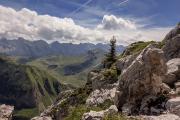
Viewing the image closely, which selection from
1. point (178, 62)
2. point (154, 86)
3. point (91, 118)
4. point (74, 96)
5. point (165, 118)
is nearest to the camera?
point (165, 118)

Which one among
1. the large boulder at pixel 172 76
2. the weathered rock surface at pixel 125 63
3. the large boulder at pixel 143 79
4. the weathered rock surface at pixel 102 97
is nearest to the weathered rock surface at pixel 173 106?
the large boulder at pixel 143 79

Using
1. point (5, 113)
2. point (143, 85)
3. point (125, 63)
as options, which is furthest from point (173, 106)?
point (125, 63)

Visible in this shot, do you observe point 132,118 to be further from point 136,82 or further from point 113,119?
point 136,82

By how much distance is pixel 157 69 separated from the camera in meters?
32.4

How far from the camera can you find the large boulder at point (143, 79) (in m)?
31.5

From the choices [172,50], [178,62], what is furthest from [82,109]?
[172,50]

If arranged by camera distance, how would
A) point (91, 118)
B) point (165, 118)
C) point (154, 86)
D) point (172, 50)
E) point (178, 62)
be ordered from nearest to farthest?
point (165, 118)
point (91, 118)
point (154, 86)
point (178, 62)
point (172, 50)

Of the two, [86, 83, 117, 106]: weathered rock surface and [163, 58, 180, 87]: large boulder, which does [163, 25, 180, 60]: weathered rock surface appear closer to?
[86, 83, 117, 106]: weathered rock surface

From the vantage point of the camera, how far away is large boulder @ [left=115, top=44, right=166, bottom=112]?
3147cm

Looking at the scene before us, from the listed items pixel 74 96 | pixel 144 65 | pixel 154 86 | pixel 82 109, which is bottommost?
pixel 74 96

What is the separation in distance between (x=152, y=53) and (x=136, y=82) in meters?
3.25

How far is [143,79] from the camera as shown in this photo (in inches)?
1249

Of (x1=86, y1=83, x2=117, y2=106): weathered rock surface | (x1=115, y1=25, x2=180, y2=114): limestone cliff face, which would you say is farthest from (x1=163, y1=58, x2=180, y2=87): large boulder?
(x1=86, y1=83, x2=117, y2=106): weathered rock surface

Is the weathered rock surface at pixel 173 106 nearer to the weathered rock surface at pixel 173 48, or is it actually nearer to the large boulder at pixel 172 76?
the large boulder at pixel 172 76
